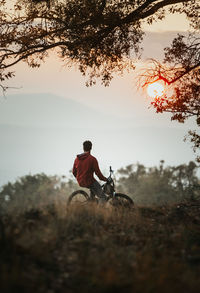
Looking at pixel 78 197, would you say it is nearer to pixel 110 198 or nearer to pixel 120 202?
pixel 110 198

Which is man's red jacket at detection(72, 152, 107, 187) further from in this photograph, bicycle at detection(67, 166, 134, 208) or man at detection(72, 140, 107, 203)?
bicycle at detection(67, 166, 134, 208)

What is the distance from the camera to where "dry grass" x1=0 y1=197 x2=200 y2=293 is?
5.60 metres

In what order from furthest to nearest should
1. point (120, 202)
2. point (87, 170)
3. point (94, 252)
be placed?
point (87, 170) < point (120, 202) < point (94, 252)

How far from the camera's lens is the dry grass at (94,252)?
18.4ft

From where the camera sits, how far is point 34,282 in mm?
5527

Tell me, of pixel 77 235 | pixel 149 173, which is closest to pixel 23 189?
pixel 149 173

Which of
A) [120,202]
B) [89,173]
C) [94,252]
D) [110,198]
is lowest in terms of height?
[94,252]

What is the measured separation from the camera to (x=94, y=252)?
7.02 metres

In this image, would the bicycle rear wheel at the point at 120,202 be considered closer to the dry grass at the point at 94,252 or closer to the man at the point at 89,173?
the man at the point at 89,173

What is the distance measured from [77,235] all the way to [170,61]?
33.8 feet

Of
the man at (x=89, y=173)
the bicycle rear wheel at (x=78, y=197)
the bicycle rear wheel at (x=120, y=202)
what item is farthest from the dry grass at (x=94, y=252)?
the man at (x=89, y=173)

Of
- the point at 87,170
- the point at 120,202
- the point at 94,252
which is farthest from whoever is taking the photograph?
the point at 87,170

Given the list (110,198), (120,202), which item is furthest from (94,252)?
(110,198)

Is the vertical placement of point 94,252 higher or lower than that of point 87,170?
lower
